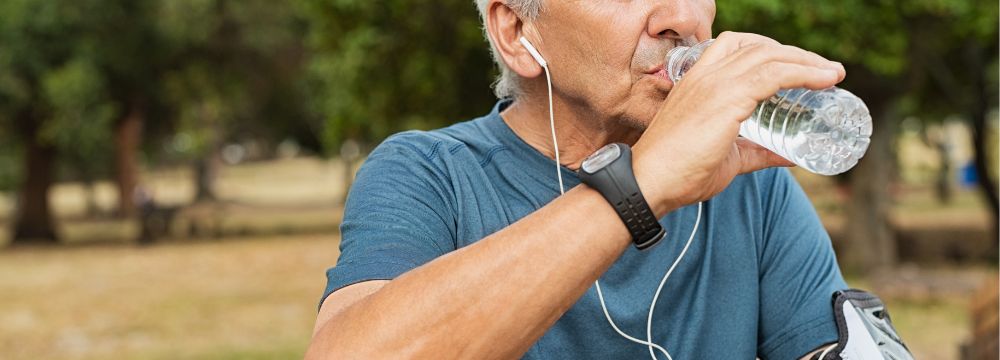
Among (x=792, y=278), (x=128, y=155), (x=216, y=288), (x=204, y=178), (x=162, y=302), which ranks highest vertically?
(x=792, y=278)

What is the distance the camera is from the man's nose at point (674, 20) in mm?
1820

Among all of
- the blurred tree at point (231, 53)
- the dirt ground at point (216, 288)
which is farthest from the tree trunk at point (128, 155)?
the blurred tree at point (231, 53)

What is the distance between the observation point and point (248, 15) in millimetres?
26859

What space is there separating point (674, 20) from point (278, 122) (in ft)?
109

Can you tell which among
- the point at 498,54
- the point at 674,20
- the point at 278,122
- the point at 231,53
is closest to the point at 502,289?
the point at 674,20

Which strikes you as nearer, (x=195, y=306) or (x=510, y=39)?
(x=510, y=39)

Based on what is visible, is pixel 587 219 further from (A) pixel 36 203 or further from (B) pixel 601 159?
(A) pixel 36 203

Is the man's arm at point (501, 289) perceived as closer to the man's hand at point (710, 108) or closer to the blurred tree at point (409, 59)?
the man's hand at point (710, 108)

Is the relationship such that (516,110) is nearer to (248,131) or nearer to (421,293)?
(421,293)

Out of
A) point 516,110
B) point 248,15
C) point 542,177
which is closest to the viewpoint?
point 542,177

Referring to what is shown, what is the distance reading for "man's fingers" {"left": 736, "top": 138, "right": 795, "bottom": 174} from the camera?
5.74ft

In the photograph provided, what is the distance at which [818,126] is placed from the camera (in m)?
1.58

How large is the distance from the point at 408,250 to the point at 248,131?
49557 mm

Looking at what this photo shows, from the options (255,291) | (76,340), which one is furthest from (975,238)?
(76,340)
